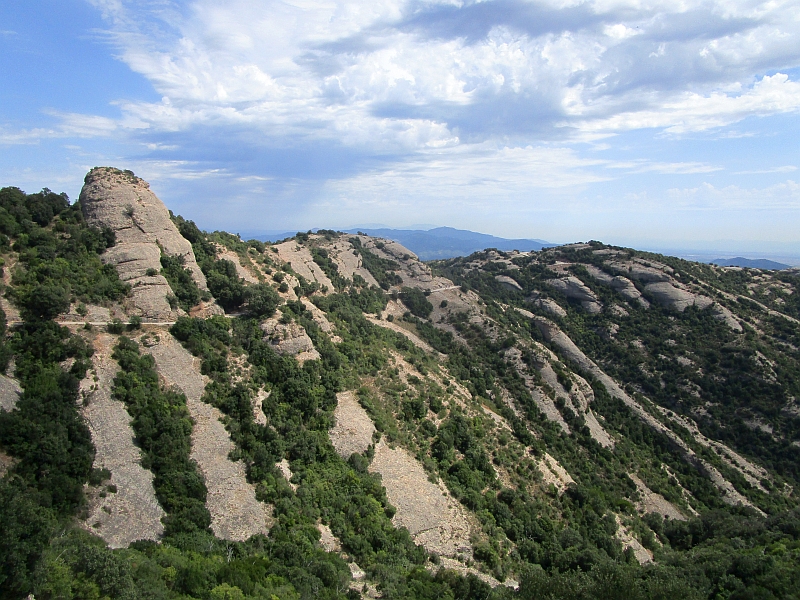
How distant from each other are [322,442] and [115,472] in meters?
10.7

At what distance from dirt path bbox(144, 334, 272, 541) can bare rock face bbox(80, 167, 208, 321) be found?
12.8ft

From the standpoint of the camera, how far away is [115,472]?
64.9 feet

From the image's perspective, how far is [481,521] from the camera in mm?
26359

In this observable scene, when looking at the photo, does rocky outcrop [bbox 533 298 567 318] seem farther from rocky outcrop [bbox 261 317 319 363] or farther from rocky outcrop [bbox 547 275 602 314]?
rocky outcrop [bbox 261 317 319 363]

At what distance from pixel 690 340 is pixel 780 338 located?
1201 centimetres

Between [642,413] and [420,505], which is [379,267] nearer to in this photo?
[642,413]

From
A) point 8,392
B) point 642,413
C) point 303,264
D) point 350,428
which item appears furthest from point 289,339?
point 642,413

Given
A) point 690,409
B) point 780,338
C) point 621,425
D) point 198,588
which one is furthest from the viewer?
point 780,338

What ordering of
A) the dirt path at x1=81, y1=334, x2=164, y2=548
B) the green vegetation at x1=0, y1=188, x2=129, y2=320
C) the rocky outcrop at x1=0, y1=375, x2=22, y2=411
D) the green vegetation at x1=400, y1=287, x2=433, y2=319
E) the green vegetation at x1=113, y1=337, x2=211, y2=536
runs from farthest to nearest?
the green vegetation at x1=400, y1=287, x2=433, y2=319, the green vegetation at x1=0, y1=188, x2=129, y2=320, the green vegetation at x1=113, y1=337, x2=211, y2=536, the rocky outcrop at x1=0, y1=375, x2=22, y2=411, the dirt path at x1=81, y1=334, x2=164, y2=548

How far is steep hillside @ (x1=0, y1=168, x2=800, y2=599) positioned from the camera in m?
18.1

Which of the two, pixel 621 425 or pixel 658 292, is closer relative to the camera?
pixel 621 425

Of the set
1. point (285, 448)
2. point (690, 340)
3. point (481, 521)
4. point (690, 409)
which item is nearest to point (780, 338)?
point (690, 340)

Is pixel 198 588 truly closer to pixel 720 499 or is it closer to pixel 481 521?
pixel 481 521

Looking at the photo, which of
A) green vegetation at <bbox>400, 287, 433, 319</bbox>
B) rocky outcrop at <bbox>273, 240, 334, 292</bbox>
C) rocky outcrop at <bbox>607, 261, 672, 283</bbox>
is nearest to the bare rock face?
rocky outcrop at <bbox>273, 240, 334, 292</bbox>
